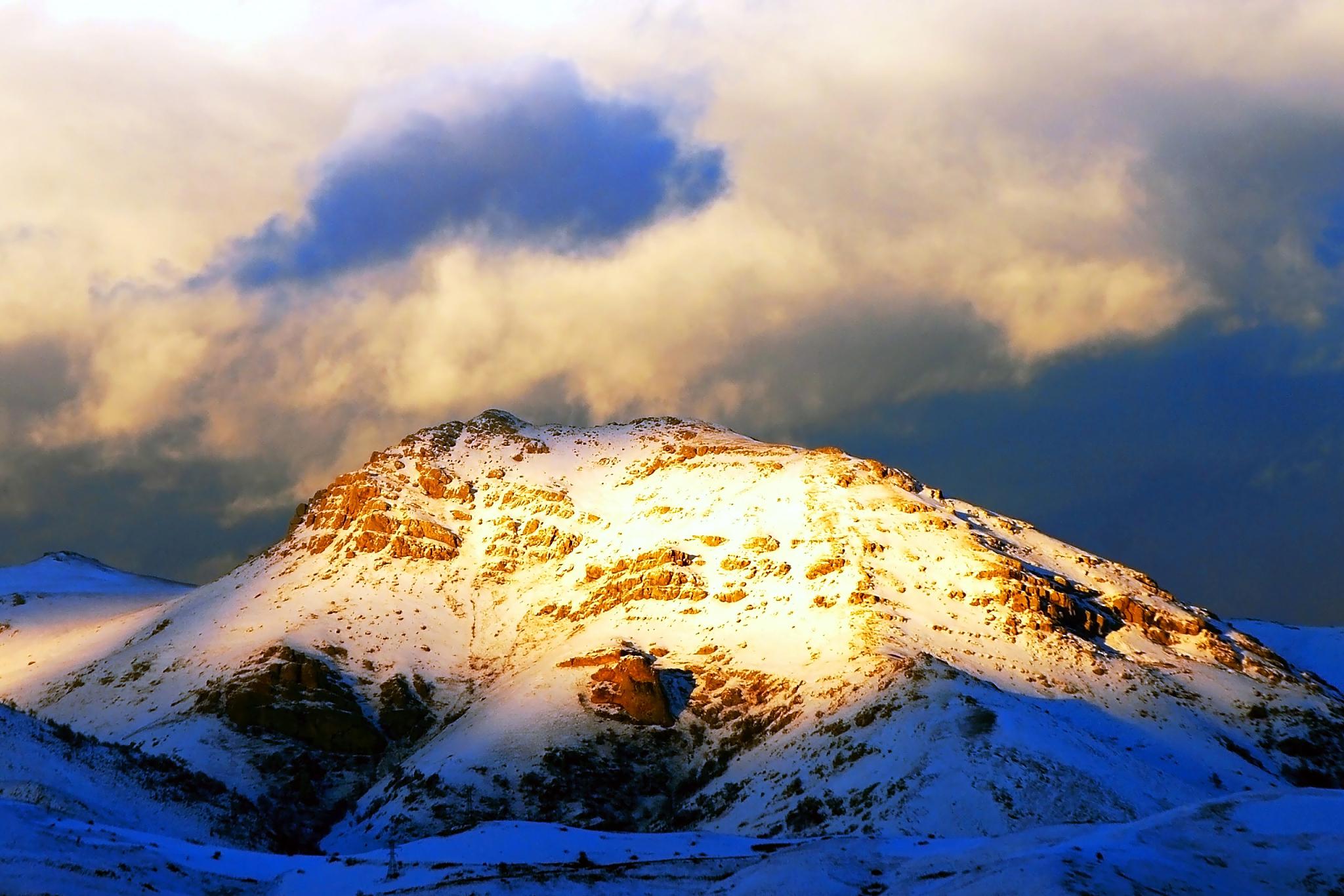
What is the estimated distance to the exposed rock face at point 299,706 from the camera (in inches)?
4279

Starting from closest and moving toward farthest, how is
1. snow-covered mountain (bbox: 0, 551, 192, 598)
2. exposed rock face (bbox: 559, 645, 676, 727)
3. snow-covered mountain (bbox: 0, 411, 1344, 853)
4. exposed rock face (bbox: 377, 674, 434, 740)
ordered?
snow-covered mountain (bbox: 0, 411, 1344, 853), exposed rock face (bbox: 559, 645, 676, 727), exposed rock face (bbox: 377, 674, 434, 740), snow-covered mountain (bbox: 0, 551, 192, 598)

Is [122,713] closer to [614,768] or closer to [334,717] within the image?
[334,717]

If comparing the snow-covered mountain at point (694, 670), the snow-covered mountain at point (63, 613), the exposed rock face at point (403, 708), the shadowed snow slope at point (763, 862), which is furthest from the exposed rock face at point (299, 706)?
the shadowed snow slope at point (763, 862)

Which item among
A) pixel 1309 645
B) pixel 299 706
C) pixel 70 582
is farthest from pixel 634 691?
pixel 70 582

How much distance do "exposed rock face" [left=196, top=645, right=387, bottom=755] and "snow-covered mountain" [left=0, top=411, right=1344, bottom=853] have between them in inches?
10.7

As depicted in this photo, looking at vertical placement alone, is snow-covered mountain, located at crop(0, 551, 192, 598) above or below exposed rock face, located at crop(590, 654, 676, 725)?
above

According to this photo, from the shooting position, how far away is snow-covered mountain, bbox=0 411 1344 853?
285ft

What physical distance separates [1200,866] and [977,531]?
10520cm

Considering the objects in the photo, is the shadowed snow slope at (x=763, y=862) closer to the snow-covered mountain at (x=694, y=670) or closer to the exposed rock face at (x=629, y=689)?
the snow-covered mountain at (x=694, y=670)

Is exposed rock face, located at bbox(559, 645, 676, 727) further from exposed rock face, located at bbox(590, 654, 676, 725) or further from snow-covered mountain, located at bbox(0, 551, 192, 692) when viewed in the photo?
snow-covered mountain, located at bbox(0, 551, 192, 692)

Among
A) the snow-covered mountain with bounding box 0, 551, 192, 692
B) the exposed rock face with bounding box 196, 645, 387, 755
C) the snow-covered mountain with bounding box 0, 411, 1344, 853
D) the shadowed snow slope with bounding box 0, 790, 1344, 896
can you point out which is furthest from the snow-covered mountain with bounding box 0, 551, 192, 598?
the shadowed snow slope with bounding box 0, 790, 1344, 896

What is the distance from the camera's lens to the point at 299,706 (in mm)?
111438

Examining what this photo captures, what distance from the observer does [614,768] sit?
326ft

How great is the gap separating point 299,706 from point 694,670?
36.9 metres
